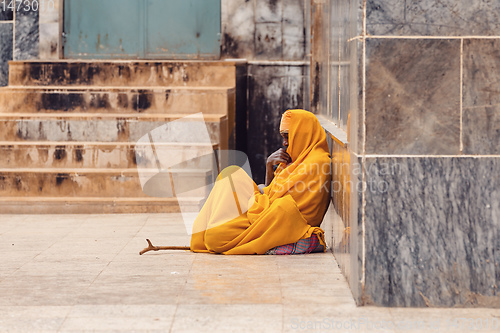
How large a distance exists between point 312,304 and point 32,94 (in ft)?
22.1

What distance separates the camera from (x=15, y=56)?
1184 cm

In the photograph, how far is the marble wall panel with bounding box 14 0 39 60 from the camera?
11719 millimetres

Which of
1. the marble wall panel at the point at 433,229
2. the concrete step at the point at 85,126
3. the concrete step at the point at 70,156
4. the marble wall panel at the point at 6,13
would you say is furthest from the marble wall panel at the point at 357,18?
the marble wall panel at the point at 6,13

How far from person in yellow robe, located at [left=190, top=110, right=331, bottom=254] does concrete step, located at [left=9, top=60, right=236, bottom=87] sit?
14.2ft

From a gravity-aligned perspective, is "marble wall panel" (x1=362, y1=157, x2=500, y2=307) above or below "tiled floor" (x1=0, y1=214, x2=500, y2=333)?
above

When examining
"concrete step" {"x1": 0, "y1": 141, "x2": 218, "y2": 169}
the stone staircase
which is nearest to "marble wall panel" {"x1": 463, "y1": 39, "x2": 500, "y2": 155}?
the stone staircase

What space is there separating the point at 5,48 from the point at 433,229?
9155 millimetres

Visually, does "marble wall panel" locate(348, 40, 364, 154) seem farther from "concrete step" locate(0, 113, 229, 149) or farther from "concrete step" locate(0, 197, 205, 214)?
"concrete step" locate(0, 113, 229, 149)

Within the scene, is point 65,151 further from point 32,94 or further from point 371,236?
point 371,236

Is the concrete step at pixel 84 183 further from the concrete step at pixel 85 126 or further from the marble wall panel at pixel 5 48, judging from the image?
the marble wall panel at pixel 5 48

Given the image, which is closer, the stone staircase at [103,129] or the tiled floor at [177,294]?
the tiled floor at [177,294]

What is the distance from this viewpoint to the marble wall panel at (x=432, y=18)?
14.9 feet

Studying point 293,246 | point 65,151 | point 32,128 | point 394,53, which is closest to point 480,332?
point 394,53

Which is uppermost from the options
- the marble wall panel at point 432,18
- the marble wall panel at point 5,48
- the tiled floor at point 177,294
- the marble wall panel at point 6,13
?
the marble wall panel at point 6,13
